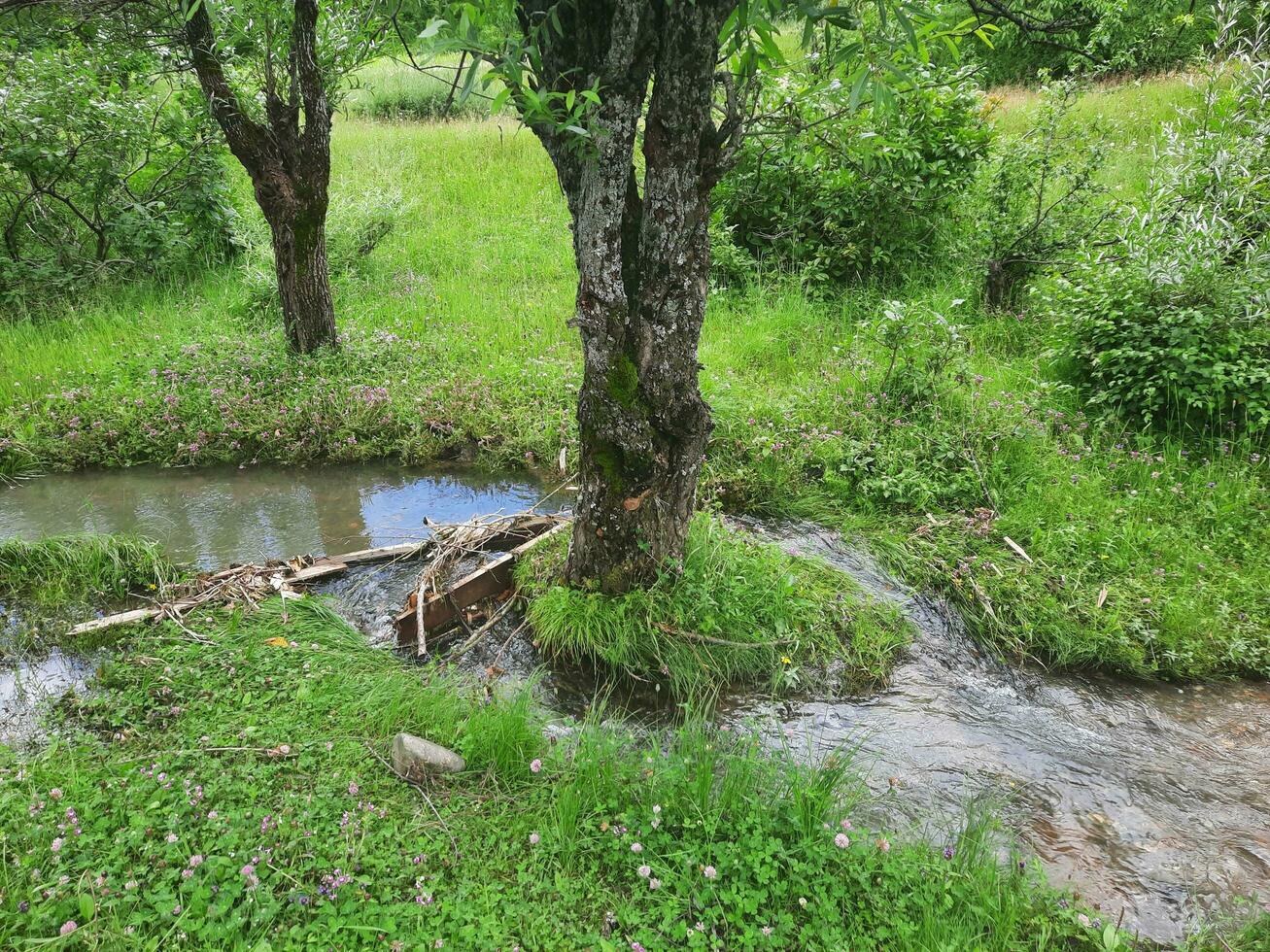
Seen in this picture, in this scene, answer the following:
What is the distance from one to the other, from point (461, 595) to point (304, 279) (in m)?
4.40

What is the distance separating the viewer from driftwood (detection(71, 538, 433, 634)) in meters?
4.28

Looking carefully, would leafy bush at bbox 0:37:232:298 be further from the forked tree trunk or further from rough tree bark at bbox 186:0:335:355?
the forked tree trunk

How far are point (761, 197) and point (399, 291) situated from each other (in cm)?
481

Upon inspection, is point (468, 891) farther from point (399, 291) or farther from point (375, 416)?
point (399, 291)

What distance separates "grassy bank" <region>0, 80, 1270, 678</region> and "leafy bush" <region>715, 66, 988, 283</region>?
557 millimetres

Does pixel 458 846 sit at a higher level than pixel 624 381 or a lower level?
lower

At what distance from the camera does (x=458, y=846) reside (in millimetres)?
2820

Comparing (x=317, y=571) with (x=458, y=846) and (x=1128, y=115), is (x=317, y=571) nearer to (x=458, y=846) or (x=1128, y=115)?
(x=458, y=846)

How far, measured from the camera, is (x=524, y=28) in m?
3.10

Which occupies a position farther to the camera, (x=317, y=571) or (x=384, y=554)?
(x=384, y=554)

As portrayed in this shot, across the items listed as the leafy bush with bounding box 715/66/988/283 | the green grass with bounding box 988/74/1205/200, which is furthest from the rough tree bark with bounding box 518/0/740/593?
the green grass with bounding box 988/74/1205/200

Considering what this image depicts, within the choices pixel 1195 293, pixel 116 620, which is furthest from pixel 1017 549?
pixel 116 620

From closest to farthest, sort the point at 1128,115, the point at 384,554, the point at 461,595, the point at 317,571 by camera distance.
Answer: the point at 461,595 < the point at 317,571 < the point at 384,554 < the point at 1128,115

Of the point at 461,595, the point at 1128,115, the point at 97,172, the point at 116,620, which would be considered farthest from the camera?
the point at 1128,115
